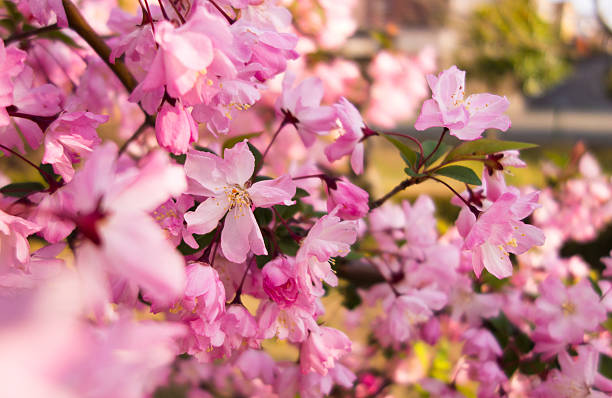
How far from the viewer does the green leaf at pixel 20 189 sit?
2.31ft

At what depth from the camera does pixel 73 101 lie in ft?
2.46

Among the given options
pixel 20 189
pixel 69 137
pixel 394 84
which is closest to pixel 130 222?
pixel 69 137

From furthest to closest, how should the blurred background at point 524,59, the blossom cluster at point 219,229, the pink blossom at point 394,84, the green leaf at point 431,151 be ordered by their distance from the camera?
the blurred background at point 524,59 < the pink blossom at point 394,84 < the green leaf at point 431,151 < the blossom cluster at point 219,229

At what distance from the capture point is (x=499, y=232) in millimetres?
677

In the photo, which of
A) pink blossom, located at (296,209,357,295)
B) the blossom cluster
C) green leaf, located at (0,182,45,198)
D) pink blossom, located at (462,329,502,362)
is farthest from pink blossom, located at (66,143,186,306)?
pink blossom, located at (462,329,502,362)

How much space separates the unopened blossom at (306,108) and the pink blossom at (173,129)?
243 mm

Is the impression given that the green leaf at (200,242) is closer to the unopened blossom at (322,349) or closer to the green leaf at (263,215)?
the green leaf at (263,215)

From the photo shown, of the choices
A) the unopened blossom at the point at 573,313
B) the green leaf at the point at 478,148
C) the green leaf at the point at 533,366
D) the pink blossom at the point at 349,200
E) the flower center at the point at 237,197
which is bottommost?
the green leaf at the point at 533,366

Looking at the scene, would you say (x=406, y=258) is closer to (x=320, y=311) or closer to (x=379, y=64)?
(x=320, y=311)

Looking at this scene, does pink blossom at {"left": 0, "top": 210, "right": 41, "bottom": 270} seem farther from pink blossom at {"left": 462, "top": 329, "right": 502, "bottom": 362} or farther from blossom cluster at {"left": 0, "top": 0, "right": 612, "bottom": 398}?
pink blossom at {"left": 462, "top": 329, "right": 502, "bottom": 362}

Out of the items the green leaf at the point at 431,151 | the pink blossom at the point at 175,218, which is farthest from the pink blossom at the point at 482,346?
the pink blossom at the point at 175,218

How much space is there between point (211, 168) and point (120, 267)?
0.31 metres

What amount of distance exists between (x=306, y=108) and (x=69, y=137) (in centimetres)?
38

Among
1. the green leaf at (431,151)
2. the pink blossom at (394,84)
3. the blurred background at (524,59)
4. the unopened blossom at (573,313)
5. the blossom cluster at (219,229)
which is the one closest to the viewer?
the blossom cluster at (219,229)
